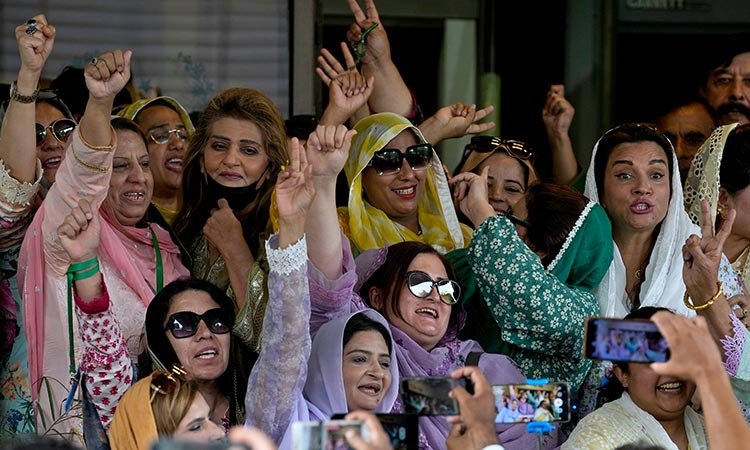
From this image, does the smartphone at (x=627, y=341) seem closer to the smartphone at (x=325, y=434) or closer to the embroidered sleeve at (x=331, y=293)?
the smartphone at (x=325, y=434)

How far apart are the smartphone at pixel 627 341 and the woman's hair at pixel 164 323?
1.40 m

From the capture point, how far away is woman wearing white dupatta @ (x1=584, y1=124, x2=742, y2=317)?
192 inches

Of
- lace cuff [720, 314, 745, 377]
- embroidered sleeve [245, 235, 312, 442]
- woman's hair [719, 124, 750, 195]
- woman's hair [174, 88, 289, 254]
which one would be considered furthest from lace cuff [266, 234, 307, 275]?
woman's hair [719, 124, 750, 195]

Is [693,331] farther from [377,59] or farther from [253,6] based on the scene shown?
[253,6]

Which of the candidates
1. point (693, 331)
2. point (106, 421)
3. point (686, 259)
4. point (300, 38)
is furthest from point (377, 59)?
point (693, 331)

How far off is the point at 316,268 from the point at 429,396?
1.01m

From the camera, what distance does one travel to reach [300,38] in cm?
628

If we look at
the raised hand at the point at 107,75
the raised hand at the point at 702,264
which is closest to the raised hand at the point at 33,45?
the raised hand at the point at 107,75

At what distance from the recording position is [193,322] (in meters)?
4.23

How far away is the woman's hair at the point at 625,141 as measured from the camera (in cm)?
504

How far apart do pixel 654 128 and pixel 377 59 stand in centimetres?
106

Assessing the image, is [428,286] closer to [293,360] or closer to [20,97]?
[293,360]

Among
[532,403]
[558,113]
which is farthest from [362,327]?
[558,113]

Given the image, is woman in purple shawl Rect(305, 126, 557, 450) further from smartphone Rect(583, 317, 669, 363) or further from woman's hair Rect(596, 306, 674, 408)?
smartphone Rect(583, 317, 669, 363)
